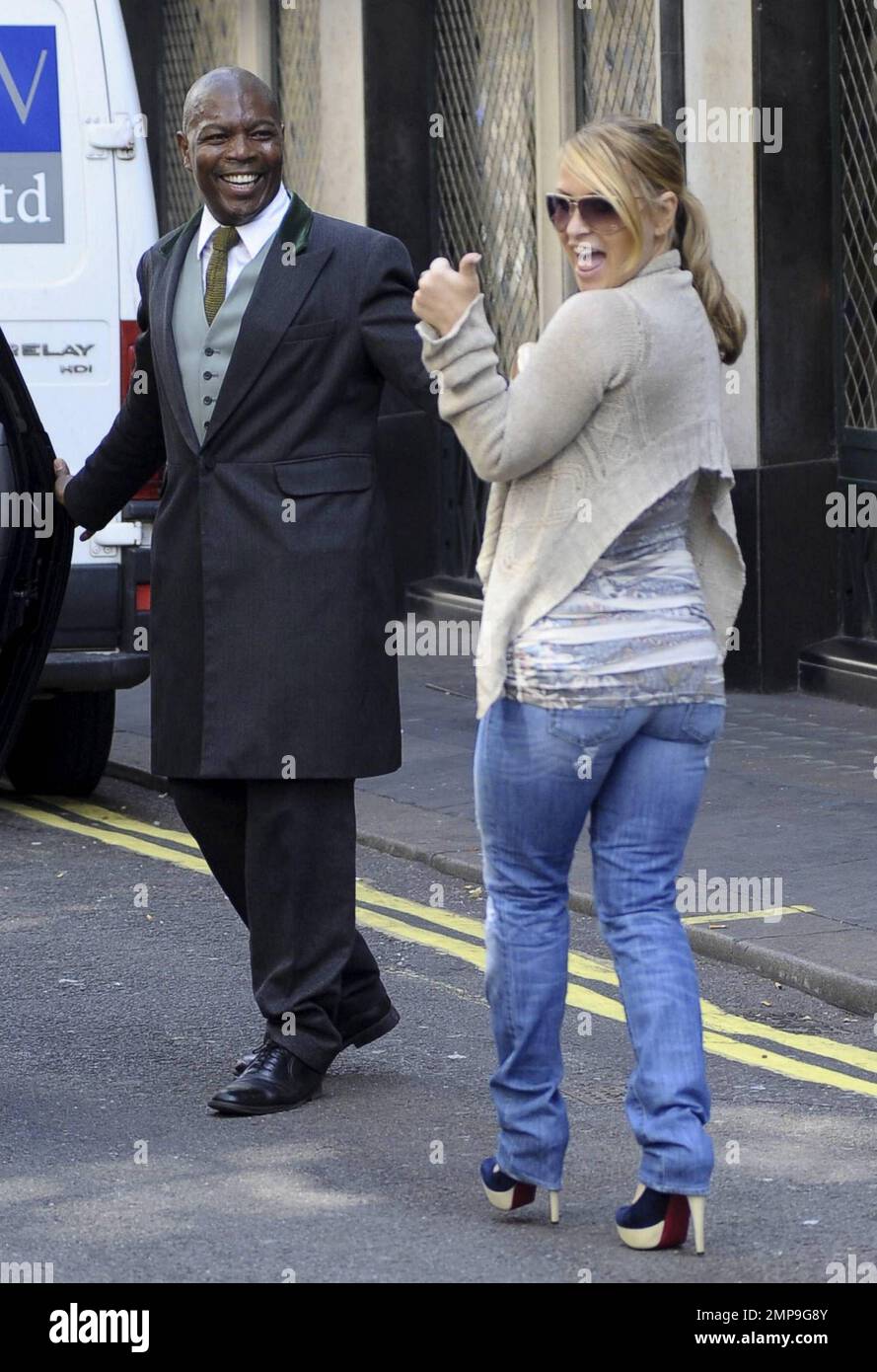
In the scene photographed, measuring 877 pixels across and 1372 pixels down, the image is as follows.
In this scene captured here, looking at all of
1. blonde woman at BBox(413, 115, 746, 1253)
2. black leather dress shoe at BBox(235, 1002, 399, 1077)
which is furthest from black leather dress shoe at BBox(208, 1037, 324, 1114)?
blonde woman at BBox(413, 115, 746, 1253)

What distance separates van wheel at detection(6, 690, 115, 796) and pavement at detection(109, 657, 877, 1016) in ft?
1.01

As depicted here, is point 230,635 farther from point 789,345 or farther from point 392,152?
point 392,152

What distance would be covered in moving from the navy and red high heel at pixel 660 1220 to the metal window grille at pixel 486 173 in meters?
8.13

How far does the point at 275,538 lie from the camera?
4.92m

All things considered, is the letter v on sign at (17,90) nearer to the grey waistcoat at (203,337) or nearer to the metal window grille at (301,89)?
the grey waistcoat at (203,337)

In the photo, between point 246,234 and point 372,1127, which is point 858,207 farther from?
point 372,1127

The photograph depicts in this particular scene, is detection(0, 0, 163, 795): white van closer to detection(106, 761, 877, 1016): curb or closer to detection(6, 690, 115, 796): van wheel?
Result: detection(6, 690, 115, 796): van wheel

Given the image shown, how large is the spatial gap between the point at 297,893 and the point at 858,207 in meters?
5.91

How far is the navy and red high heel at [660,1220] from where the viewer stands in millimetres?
4082

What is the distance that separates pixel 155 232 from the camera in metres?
7.82

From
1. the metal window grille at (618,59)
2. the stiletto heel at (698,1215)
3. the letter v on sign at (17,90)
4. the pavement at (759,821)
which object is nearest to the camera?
the stiletto heel at (698,1215)

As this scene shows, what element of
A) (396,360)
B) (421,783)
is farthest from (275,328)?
(421,783)

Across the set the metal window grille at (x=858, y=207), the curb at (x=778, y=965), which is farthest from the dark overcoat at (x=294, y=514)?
the metal window grille at (x=858, y=207)

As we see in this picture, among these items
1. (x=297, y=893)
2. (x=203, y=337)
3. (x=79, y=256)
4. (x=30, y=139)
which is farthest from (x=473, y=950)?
(x=30, y=139)
